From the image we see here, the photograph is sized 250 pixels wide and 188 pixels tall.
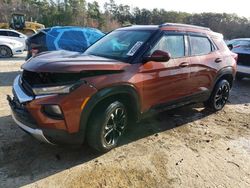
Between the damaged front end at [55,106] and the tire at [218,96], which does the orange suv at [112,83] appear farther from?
the tire at [218,96]

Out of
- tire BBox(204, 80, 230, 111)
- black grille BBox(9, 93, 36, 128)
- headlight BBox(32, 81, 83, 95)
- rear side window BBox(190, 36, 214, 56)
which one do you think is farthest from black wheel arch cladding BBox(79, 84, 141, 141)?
tire BBox(204, 80, 230, 111)

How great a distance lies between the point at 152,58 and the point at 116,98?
31.2 inches

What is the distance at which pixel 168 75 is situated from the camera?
16.4ft

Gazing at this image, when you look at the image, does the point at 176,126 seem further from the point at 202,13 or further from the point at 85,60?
the point at 202,13

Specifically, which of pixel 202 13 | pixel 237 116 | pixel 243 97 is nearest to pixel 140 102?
pixel 237 116

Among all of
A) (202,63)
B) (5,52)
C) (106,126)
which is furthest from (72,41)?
Result: (5,52)

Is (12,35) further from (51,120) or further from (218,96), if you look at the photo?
(51,120)

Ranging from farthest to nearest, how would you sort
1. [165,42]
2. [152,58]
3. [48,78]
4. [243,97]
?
1. [243,97]
2. [165,42]
3. [152,58]
4. [48,78]

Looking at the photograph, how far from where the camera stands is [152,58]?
4.54 metres

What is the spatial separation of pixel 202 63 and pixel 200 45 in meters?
0.39

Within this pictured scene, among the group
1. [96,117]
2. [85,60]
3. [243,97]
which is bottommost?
[243,97]

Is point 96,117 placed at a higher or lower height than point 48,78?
lower

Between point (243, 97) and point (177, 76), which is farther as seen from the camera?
point (243, 97)

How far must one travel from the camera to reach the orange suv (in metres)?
3.77
